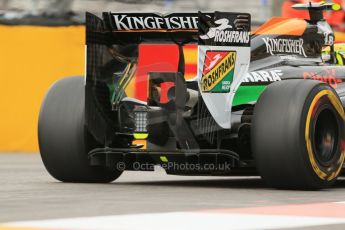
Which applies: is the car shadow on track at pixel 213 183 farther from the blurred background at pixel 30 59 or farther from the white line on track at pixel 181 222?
the blurred background at pixel 30 59

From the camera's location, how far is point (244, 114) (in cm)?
1035

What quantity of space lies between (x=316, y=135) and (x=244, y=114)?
679 mm

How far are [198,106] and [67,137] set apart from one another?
4.46 ft

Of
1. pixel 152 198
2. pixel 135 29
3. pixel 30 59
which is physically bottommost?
pixel 152 198

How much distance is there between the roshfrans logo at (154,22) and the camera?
10406 mm

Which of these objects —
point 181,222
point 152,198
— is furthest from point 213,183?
point 181,222

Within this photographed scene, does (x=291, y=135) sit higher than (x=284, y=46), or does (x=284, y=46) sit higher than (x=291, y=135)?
(x=284, y=46)

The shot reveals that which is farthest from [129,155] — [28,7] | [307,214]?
[28,7]

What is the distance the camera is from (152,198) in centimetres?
886

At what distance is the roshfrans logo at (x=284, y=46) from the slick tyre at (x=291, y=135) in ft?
3.66

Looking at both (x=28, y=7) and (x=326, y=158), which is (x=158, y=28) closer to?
(x=326, y=158)

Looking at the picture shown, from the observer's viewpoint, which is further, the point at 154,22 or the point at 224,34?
the point at 154,22

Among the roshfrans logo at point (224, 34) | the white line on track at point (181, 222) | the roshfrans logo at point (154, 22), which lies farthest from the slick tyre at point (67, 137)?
the white line on track at point (181, 222)

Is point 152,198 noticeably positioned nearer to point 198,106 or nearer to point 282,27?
point 198,106
